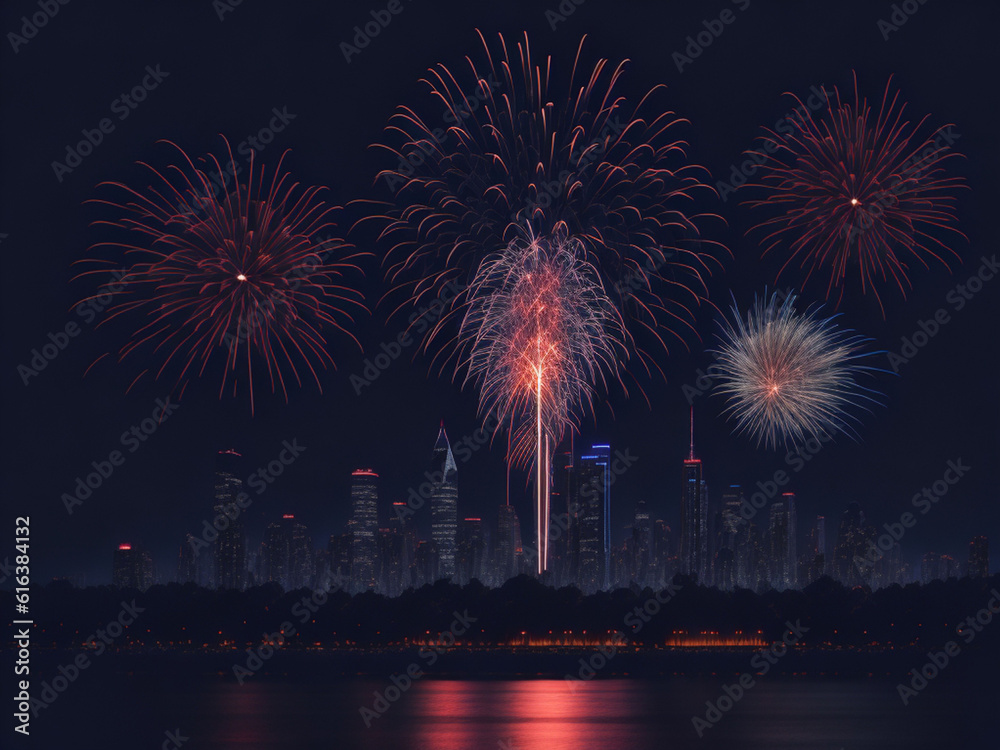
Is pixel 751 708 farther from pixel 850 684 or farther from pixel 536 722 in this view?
Answer: pixel 850 684

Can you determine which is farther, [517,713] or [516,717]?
[517,713]

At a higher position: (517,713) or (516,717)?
(517,713)

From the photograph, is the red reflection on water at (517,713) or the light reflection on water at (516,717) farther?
the light reflection on water at (516,717)

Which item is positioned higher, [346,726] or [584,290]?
[584,290]

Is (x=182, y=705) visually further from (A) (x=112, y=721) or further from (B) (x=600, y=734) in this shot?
(B) (x=600, y=734)

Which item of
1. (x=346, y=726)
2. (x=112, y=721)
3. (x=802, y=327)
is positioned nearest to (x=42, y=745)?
(x=112, y=721)

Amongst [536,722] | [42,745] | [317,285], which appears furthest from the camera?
[536,722]

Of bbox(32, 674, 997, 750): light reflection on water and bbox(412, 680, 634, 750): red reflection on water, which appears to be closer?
bbox(412, 680, 634, 750): red reflection on water

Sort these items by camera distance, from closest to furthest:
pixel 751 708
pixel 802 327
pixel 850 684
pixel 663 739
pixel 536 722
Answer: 1. pixel 802 327
2. pixel 663 739
3. pixel 536 722
4. pixel 751 708
5. pixel 850 684

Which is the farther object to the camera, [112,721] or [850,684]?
[850,684]
